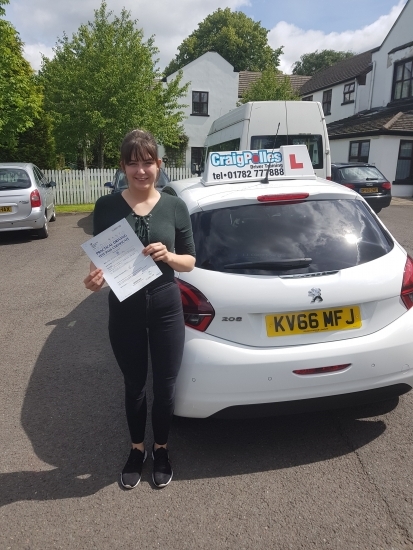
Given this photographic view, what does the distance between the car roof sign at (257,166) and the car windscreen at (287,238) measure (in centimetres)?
60

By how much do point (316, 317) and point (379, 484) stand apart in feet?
3.32

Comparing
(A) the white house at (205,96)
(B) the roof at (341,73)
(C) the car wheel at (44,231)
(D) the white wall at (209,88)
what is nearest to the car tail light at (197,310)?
(C) the car wheel at (44,231)

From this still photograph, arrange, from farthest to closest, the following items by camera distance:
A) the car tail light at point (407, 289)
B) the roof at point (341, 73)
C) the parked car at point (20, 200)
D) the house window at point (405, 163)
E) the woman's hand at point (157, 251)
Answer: the roof at point (341, 73), the house window at point (405, 163), the parked car at point (20, 200), the car tail light at point (407, 289), the woman's hand at point (157, 251)

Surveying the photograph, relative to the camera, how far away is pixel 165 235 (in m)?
2.35

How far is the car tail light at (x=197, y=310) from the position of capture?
2.55 m

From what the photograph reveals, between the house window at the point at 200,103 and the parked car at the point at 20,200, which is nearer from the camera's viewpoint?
the parked car at the point at 20,200

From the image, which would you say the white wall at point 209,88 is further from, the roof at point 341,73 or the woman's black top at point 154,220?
the woman's black top at point 154,220

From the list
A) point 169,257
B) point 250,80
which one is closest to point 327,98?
point 250,80

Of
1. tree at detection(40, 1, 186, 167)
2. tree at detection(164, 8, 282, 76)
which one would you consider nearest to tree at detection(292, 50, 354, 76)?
tree at detection(164, 8, 282, 76)

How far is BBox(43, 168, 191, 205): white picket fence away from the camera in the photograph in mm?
17078

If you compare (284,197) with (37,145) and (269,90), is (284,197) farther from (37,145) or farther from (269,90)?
(269,90)

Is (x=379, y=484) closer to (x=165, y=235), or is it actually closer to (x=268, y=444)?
(x=268, y=444)

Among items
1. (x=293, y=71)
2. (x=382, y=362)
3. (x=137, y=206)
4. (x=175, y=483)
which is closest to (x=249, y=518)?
(x=175, y=483)

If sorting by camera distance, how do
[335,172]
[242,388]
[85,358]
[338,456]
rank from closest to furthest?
[242,388] < [338,456] < [85,358] < [335,172]
